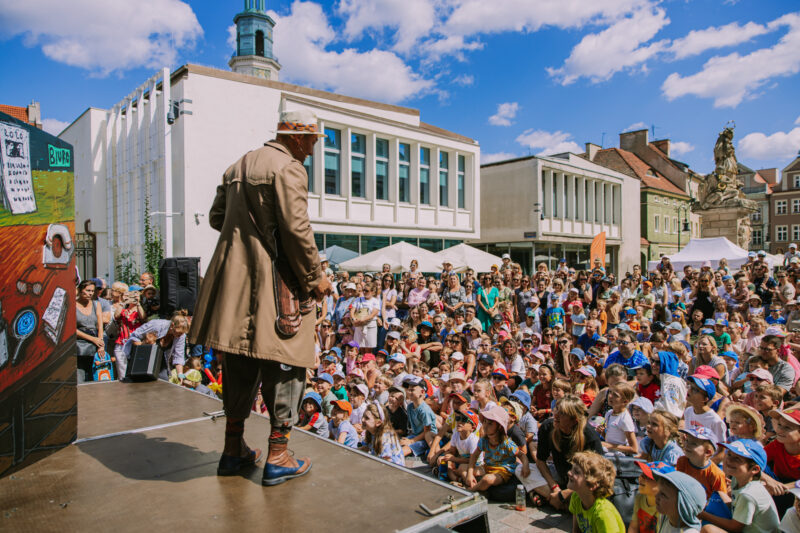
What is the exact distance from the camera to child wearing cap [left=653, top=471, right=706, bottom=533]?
3270 millimetres

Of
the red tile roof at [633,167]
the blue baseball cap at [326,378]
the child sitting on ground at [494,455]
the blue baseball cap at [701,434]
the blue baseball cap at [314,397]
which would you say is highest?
the red tile roof at [633,167]

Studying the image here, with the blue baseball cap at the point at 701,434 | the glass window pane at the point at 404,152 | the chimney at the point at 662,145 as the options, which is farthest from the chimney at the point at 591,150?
the blue baseball cap at the point at 701,434

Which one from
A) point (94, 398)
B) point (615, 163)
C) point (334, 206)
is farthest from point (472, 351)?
point (615, 163)

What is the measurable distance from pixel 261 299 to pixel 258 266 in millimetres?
155

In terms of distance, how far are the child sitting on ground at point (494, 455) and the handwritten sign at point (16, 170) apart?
424cm

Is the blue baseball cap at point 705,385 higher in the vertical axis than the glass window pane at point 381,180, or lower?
lower

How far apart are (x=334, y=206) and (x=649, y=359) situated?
14118mm

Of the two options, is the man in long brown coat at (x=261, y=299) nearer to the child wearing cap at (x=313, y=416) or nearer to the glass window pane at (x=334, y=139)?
the child wearing cap at (x=313, y=416)

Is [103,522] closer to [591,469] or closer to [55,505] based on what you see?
[55,505]

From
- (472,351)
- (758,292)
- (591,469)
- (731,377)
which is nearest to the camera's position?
(591,469)

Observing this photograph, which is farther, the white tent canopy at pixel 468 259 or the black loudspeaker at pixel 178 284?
the white tent canopy at pixel 468 259

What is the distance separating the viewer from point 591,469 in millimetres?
3621

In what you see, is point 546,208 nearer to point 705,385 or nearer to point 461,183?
point 461,183

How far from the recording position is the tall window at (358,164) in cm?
→ 2000
